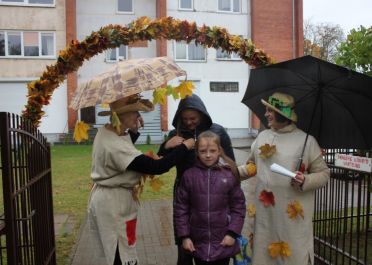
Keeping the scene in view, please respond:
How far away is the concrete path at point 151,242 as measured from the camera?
5.39 meters

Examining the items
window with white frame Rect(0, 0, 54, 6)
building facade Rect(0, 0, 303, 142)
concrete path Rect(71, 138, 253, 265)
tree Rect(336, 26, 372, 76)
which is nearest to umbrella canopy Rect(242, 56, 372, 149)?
tree Rect(336, 26, 372, 76)

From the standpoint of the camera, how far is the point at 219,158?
3.50 metres

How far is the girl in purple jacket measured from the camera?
130 inches

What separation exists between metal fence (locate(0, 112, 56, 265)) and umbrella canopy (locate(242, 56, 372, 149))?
7.31 ft

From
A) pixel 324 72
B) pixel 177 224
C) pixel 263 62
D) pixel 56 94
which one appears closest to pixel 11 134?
pixel 177 224

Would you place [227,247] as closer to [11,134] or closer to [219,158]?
[219,158]

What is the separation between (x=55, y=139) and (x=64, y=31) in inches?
233

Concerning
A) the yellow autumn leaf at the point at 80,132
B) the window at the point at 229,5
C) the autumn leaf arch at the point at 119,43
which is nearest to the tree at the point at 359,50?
the autumn leaf arch at the point at 119,43

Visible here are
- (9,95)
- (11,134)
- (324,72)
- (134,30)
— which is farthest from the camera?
(9,95)

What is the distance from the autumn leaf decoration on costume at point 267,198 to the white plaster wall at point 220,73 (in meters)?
21.4

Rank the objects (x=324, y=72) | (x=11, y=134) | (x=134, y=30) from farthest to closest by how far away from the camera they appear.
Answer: (x=134, y=30) < (x=324, y=72) < (x=11, y=134)

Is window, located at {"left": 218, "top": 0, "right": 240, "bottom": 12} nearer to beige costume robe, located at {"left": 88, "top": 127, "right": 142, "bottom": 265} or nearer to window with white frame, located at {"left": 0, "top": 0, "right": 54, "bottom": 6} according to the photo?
window with white frame, located at {"left": 0, "top": 0, "right": 54, "bottom": 6}

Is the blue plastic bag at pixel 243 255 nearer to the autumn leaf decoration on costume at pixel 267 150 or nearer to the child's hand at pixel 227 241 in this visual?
the child's hand at pixel 227 241

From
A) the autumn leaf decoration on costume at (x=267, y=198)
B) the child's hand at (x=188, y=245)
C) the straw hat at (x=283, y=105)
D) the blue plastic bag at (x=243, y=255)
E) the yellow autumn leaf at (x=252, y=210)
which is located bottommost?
the blue plastic bag at (x=243, y=255)
